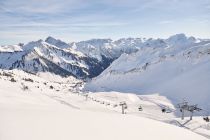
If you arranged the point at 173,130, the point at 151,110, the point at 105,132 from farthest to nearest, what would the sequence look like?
the point at 151,110, the point at 173,130, the point at 105,132

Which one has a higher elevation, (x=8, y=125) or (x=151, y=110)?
(x=8, y=125)

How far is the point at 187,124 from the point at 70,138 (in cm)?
8364

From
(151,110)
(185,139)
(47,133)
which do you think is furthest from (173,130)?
(151,110)

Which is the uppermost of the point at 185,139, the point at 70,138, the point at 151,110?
the point at 70,138

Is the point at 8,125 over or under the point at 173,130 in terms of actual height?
over

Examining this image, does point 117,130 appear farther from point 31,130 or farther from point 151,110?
point 151,110

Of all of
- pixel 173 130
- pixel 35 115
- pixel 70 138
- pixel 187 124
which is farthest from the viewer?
pixel 187 124

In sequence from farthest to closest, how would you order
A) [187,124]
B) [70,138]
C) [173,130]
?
[187,124] < [173,130] < [70,138]

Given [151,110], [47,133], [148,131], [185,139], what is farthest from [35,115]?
[151,110]

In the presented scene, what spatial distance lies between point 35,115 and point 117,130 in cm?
534

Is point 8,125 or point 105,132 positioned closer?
point 8,125

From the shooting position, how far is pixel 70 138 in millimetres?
18172

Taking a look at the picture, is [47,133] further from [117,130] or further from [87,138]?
[117,130]

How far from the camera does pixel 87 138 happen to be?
18.9 m
